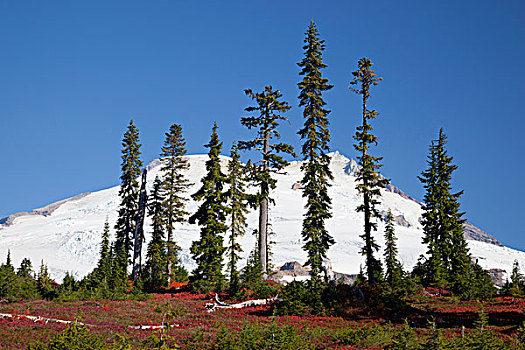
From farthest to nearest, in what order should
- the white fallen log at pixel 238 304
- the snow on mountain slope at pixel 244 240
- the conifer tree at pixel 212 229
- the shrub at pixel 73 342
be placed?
the snow on mountain slope at pixel 244 240 → the conifer tree at pixel 212 229 → the white fallen log at pixel 238 304 → the shrub at pixel 73 342

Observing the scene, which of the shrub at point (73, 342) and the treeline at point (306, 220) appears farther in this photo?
the treeline at point (306, 220)

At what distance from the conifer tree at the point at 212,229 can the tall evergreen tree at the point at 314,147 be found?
694cm

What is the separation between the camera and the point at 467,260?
132ft

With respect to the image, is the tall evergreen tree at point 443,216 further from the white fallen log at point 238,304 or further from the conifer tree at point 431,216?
the white fallen log at point 238,304

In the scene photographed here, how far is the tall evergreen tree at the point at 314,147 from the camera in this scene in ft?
104

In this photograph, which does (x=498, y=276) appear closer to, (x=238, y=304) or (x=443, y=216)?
(x=443, y=216)

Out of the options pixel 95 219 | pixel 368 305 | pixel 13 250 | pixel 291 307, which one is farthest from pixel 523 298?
pixel 95 219

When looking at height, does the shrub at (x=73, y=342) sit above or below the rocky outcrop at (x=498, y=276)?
above

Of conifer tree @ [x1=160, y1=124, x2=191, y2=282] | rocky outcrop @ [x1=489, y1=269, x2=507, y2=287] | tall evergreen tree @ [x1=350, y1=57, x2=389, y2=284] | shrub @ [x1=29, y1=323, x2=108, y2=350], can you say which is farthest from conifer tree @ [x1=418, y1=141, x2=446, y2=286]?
rocky outcrop @ [x1=489, y1=269, x2=507, y2=287]

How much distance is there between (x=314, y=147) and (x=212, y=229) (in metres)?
10.3

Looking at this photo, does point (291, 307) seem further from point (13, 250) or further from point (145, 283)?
point (13, 250)

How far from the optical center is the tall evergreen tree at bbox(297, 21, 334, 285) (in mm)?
31797

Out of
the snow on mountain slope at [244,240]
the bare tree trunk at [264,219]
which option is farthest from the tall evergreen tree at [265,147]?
the snow on mountain slope at [244,240]

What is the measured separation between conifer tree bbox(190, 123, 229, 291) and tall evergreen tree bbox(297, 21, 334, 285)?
22.8 feet
